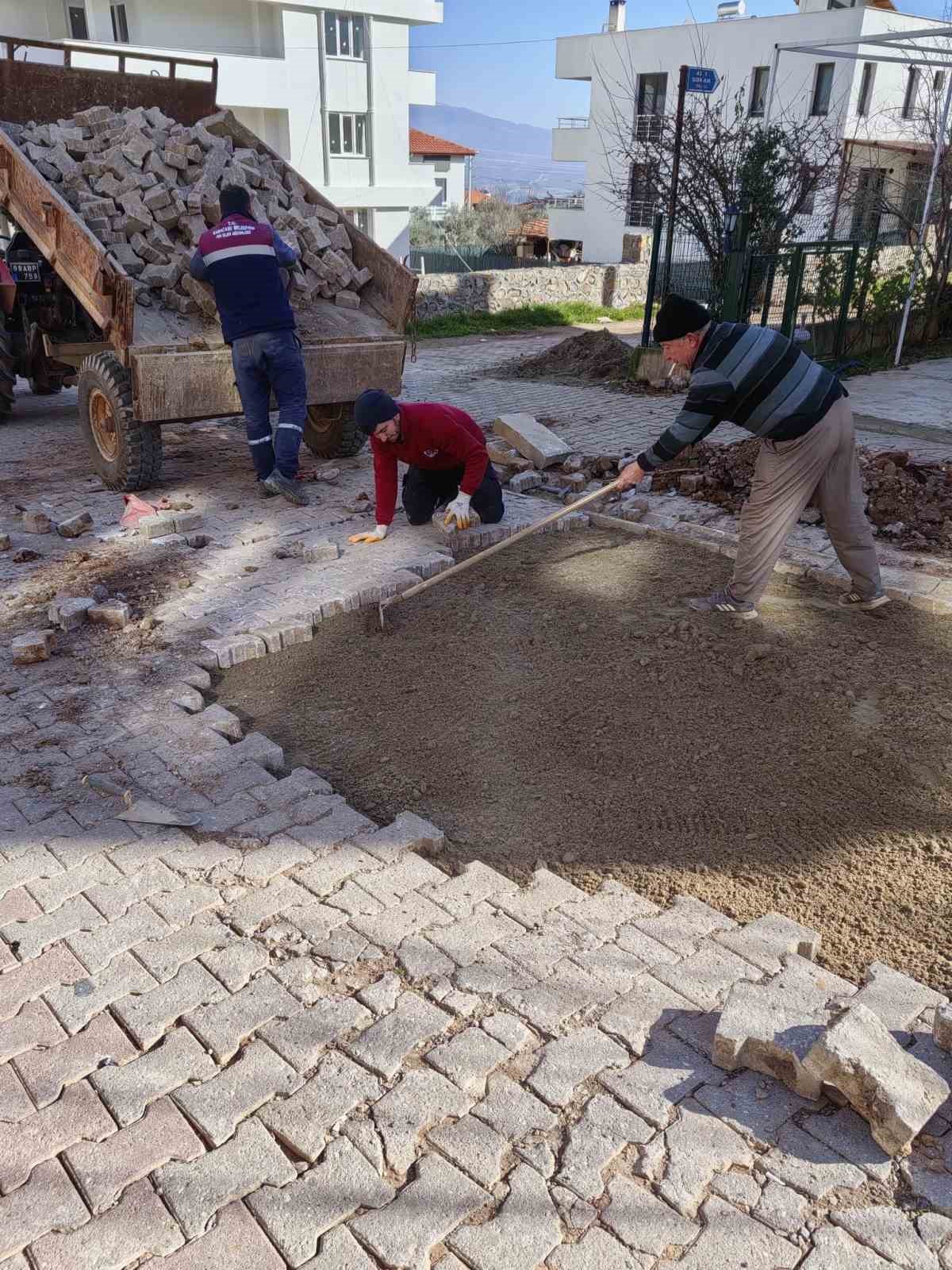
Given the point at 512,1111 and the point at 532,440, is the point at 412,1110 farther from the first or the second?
the point at 532,440

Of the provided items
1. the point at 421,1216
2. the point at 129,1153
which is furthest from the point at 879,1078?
the point at 129,1153

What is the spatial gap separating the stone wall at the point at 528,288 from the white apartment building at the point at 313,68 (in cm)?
933

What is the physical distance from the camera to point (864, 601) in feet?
17.6

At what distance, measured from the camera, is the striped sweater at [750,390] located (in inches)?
181

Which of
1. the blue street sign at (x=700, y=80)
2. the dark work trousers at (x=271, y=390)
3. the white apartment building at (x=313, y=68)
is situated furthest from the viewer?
the white apartment building at (x=313, y=68)

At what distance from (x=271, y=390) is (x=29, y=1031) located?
528 centimetres

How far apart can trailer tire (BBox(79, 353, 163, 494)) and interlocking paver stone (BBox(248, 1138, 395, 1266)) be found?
5940 millimetres

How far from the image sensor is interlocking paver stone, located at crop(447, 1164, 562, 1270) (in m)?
2.00

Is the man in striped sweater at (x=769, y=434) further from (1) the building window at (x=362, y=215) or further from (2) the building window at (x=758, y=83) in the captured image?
(2) the building window at (x=758, y=83)

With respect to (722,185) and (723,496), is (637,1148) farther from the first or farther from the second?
(722,185)

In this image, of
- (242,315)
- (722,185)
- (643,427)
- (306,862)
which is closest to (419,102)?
(722,185)

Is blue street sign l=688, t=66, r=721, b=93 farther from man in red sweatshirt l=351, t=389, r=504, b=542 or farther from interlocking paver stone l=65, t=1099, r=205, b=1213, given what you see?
interlocking paver stone l=65, t=1099, r=205, b=1213

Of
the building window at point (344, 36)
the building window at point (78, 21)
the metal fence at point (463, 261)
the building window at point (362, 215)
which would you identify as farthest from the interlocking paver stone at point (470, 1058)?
the building window at point (78, 21)

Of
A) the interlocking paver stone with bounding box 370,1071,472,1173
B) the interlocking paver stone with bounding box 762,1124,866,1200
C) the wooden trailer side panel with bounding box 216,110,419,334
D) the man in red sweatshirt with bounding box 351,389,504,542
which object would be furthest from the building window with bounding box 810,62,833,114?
the interlocking paver stone with bounding box 370,1071,472,1173
